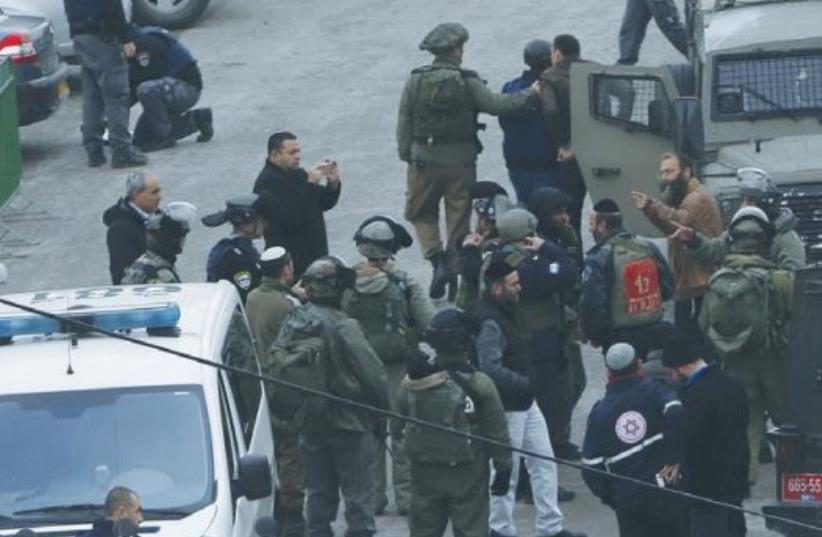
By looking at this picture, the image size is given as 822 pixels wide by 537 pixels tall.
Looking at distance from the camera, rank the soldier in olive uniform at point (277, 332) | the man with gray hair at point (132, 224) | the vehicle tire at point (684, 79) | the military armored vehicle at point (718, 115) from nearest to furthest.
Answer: the soldier in olive uniform at point (277, 332) < the man with gray hair at point (132, 224) < the military armored vehicle at point (718, 115) < the vehicle tire at point (684, 79)

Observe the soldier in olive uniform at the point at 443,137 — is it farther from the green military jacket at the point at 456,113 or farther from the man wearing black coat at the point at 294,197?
the man wearing black coat at the point at 294,197

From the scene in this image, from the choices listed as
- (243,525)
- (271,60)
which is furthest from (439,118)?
(271,60)

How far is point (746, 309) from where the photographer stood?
47.7ft

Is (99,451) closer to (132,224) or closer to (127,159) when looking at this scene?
(132,224)

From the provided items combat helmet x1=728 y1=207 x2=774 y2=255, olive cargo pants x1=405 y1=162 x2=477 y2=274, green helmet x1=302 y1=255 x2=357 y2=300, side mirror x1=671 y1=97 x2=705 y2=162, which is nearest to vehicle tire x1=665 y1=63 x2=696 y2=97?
olive cargo pants x1=405 y1=162 x2=477 y2=274

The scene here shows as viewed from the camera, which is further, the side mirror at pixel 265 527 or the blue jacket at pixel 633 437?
the blue jacket at pixel 633 437

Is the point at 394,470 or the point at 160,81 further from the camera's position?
the point at 160,81

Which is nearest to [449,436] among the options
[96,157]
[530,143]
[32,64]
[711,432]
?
[711,432]

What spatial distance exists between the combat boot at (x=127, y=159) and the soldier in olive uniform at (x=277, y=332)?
7.33 meters

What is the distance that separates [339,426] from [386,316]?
945mm

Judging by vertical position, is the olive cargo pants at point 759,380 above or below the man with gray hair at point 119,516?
below

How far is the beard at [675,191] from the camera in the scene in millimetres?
16156

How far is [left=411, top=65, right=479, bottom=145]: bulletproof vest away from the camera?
17469 mm

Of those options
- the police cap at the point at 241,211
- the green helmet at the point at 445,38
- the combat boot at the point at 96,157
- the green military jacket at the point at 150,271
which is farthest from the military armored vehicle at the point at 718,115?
the combat boot at the point at 96,157
